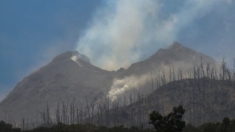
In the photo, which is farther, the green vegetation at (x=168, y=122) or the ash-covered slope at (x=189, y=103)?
the ash-covered slope at (x=189, y=103)

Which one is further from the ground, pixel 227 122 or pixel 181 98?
pixel 181 98

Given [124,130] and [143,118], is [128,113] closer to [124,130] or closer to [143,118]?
[143,118]

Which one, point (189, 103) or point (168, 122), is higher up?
point (189, 103)

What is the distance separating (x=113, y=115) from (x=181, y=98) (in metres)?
33.5

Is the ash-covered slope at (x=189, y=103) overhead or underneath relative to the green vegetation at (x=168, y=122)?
overhead

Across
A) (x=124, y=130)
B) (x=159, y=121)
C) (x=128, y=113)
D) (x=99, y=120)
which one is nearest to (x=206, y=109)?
(x=128, y=113)

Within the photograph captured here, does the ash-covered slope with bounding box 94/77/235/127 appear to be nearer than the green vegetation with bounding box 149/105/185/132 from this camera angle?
No

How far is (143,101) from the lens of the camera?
181750 mm

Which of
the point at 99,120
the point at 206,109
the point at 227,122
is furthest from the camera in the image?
the point at 99,120

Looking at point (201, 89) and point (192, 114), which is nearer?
point (192, 114)

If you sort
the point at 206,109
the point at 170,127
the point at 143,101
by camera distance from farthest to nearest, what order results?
1. the point at 143,101
2. the point at 206,109
3. the point at 170,127

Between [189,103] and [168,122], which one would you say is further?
[189,103]

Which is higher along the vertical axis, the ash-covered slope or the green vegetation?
the ash-covered slope

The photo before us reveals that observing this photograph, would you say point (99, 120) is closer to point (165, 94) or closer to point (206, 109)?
point (165, 94)
